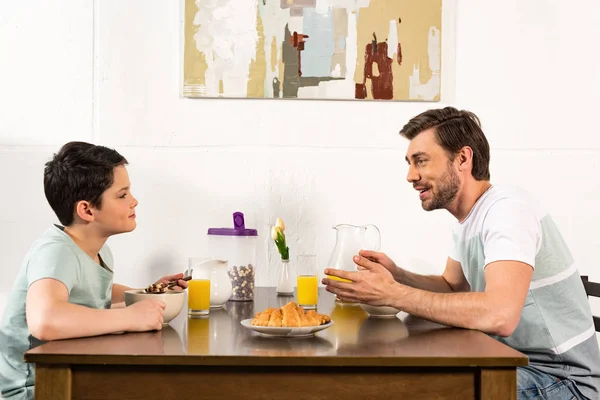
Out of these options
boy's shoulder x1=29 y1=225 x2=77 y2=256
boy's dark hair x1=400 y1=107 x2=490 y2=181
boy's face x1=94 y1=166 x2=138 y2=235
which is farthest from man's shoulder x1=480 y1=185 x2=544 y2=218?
boy's shoulder x1=29 y1=225 x2=77 y2=256

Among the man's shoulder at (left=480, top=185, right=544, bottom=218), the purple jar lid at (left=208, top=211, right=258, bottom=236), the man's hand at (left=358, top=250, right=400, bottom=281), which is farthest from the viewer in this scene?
the purple jar lid at (left=208, top=211, right=258, bottom=236)

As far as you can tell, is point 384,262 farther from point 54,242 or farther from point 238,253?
point 54,242

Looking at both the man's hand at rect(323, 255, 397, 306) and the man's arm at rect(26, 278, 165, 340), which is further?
the man's hand at rect(323, 255, 397, 306)

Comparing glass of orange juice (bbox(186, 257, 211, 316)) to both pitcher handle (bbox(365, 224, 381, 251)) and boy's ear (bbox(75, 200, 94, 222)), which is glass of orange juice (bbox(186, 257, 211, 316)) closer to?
boy's ear (bbox(75, 200, 94, 222))

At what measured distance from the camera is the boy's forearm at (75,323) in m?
1.33

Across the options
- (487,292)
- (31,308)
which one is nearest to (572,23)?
(487,292)

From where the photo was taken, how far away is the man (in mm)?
1504

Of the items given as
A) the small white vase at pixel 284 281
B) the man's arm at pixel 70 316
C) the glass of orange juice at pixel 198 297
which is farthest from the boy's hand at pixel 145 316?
the small white vase at pixel 284 281

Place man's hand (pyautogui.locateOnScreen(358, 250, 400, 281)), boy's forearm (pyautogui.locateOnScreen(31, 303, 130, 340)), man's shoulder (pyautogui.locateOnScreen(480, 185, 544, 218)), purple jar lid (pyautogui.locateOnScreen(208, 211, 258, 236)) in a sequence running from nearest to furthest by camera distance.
A: boy's forearm (pyautogui.locateOnScreen(31, 303, 130, 340)) → man's shoulder (pyautogui.locateOnScreen(480, 185, 544, 218)) → man's hand (pyautogui.locateOnScreen(358, 250, 400, 281)) → purple jar lid (pyautogui.locateOnScreen(208, 211, 258, 236))

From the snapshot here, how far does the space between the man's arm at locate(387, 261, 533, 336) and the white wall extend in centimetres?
100

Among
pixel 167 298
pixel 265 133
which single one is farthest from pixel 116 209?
pixel 265 133

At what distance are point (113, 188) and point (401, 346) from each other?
0.88m

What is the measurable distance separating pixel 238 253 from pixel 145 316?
74 centimetres

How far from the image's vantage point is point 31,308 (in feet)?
Answer: 4.52
